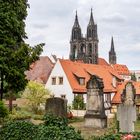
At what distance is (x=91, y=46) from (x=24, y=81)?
103 m

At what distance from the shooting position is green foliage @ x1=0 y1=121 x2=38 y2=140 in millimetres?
14938

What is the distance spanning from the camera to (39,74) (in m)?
61.9

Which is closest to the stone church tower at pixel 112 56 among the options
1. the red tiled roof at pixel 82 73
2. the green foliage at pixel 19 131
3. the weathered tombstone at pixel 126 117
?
the red tiled roof at pixel 82 73

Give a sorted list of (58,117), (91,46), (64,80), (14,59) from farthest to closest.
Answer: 1. (91,46)
2. (64,80)
3. (14,59)
4. (58,117)

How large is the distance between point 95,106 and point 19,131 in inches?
491

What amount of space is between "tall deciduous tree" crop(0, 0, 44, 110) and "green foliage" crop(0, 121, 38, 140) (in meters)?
9.29

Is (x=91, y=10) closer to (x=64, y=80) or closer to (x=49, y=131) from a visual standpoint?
(x=64, y=80)

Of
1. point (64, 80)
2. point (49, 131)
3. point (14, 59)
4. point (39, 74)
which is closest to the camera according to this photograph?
point (49, 131)

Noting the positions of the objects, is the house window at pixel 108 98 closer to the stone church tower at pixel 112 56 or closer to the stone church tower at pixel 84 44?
the stone church tower at pixel 84 44

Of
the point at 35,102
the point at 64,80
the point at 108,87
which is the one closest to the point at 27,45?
the point at 35,102

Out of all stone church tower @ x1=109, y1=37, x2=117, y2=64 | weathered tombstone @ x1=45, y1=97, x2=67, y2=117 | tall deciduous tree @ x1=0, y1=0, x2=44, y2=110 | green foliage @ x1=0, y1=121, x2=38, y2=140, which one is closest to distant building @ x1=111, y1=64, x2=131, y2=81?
stone church tower @ x1=109, y1=37, x2=117, y2=64

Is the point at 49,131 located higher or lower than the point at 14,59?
lower

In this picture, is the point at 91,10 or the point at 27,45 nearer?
the point at 27,45

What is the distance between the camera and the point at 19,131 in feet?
49.9
